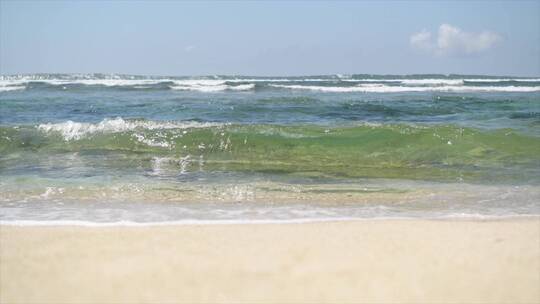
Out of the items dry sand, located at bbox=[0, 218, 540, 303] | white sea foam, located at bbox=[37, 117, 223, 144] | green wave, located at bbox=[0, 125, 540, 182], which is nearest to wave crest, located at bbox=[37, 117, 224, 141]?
white sea foam, located at bbox=[37, 117, 223, 144]

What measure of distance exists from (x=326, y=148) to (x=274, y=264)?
6224 mm

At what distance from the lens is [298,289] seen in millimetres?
2928

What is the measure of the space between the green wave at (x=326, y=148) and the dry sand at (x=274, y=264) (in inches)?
130

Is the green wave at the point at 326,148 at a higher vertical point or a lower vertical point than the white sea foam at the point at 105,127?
lower

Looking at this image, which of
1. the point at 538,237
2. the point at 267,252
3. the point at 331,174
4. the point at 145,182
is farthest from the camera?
the point at 331,174

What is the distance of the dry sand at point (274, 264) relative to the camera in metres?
2.90

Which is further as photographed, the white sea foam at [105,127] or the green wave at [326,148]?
the white sea foam at [105,127]

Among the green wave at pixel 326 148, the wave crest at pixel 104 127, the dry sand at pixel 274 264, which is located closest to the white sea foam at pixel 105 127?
the wave crest at pixel 104 127

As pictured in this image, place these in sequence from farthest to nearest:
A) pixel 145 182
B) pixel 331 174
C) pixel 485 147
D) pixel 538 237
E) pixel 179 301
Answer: pixel 485 147 < pixel 331 174 < pixel 145 182 < pixel 538 237 < pixel 179 301

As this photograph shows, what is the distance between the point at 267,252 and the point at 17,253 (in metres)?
1.71

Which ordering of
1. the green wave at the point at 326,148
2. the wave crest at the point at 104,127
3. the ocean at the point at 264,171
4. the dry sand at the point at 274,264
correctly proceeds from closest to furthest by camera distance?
the dry sand at the point at 274,264 → the ocean at the point at 264,171 → the green wave at the point at 326,148 → the wave crest at the point at 104,127

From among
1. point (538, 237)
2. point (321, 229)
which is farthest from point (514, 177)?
point (321, 229)

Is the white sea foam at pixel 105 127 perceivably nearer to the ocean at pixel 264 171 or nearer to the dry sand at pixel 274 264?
the ocean at pixel 264 171

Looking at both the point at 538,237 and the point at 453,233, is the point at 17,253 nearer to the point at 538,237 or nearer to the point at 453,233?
the point at 453,233
